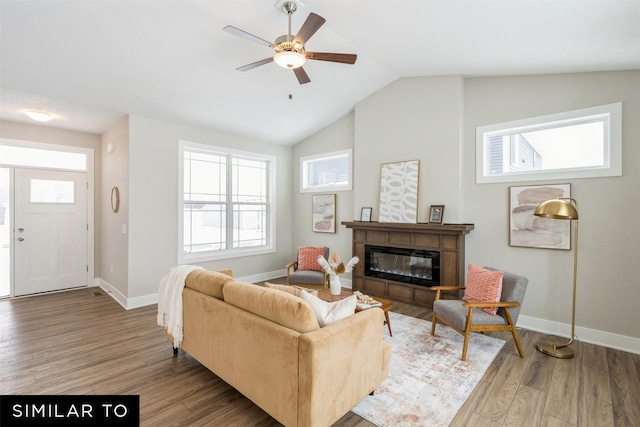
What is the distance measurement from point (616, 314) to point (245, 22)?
5021 mm

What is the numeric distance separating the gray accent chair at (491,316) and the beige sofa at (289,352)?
112cm

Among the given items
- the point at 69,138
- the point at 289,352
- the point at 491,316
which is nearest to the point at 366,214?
the point at 491,316

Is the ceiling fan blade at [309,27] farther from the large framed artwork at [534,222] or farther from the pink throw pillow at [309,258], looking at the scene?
the pink throw pillow at [309,258]

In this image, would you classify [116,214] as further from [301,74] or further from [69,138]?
[301,74]

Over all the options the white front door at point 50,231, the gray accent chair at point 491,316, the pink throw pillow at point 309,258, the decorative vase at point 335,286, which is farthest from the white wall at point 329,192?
the white front door at point 50,231

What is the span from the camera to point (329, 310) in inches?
79.8

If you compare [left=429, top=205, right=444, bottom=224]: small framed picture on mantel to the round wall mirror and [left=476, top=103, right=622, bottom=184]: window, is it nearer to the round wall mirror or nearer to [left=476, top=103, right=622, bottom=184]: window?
[left=476, top=103, right=622, bottom=184]: window

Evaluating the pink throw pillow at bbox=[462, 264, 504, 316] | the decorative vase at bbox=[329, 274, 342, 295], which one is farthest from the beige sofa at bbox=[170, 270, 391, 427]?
the pink throw pillow at bbox=[462, 264, 504, 316]

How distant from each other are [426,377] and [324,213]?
3716 mm

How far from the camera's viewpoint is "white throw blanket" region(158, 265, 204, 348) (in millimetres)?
2697

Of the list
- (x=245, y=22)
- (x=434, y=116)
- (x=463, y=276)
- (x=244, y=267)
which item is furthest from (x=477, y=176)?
(x=244, y=267)

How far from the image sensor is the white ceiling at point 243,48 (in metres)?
2.56

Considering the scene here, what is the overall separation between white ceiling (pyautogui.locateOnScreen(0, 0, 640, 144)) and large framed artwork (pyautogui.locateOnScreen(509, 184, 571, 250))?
137cm

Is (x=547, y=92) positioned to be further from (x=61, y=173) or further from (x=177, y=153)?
(x=61, y=173)
